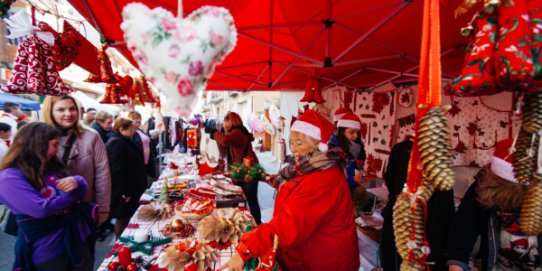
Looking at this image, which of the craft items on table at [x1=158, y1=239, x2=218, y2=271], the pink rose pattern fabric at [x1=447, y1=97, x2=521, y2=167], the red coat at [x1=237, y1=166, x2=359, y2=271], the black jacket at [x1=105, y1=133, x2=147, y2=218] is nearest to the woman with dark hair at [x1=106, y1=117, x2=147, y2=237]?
the black jacket at [x1=105, y1=133, x2=147, y2=218]

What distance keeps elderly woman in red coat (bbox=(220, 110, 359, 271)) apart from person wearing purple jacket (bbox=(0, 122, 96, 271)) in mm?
1422

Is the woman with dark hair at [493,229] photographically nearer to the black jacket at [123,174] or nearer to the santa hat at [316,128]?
the santa hat at [316,128]

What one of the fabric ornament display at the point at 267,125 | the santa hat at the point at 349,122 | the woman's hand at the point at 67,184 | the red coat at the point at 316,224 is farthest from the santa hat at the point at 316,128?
the fabric ornament display at the point at 267,125

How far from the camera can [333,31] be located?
302cm

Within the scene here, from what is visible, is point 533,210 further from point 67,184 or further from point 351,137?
point 351,137

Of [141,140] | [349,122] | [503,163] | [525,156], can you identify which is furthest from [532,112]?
[141,140]

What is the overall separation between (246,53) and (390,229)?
3104 millimetres

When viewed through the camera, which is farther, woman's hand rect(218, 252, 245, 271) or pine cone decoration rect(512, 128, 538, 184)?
woman's hand rect(218, 252, 245, 271)

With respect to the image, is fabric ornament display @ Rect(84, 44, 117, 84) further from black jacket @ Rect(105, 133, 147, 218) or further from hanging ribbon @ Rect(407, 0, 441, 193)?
hanging ribbon @ Rect(407, 0, 441, 193)

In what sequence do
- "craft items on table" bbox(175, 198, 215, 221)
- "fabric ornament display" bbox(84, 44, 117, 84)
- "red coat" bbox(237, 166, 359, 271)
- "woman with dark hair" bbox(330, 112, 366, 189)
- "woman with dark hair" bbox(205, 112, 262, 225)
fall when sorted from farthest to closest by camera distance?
"woman with dark hair" bbox(205, 112, 262, 225) < "woman with dark hair" bbox(330, 112, 366, 189) < "fabric ornament display" bbox(84, 44, 117, 84) < "craft items on table" bbox(175, 198, 215, 221) < "red coat" bbox(237, 166, 359, 271)

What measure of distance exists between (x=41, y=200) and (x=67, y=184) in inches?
6.8

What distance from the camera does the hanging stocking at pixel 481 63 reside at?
0.59m

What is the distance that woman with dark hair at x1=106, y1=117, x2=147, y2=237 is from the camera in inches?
124

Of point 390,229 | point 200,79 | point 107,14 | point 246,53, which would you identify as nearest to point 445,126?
point 200,79
